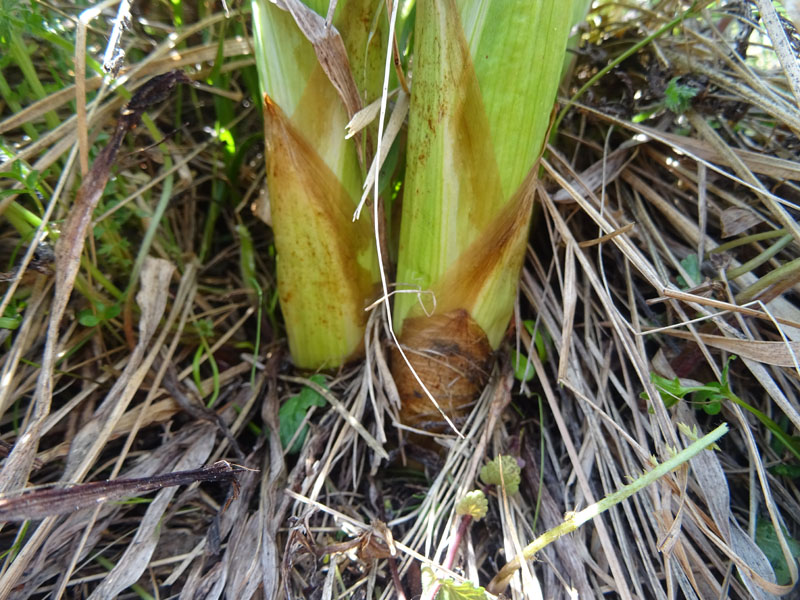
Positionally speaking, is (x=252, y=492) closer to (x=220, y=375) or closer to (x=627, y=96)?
(x=220, y=375)

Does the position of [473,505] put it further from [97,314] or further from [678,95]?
[678,95]

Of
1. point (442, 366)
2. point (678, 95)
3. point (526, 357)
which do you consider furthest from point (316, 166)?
point (678, 95)

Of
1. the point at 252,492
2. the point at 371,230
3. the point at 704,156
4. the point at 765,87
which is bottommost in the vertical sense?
the point at 252,492

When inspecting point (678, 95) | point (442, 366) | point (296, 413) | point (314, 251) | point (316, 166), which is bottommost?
point (296, 413)

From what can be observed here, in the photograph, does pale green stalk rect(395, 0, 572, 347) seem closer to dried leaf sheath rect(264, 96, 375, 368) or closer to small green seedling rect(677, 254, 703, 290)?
dried leaf sheath rect(264, 96, 375, 368)

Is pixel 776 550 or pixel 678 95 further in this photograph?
pixel 678 95

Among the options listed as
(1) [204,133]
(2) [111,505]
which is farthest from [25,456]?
(1) [204,133]

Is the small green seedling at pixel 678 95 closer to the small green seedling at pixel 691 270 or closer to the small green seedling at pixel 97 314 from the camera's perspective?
the small green seedling at pixel 691 270
